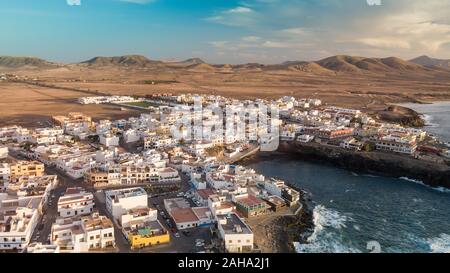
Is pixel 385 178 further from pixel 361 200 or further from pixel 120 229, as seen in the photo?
pixel 120 229

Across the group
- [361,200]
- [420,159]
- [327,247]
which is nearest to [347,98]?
[420,159]

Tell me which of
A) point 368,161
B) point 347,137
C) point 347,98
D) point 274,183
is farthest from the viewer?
point 347,98

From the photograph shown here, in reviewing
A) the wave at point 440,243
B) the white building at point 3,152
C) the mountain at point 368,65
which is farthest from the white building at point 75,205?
the mountain at point 368,65

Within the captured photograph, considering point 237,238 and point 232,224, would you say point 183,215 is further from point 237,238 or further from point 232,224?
point 237,238

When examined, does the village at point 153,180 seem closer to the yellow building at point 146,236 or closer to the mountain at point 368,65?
the yellow building at point 146,236

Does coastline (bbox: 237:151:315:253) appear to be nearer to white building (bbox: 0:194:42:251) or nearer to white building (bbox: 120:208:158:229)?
white building (bbox: 120:208:158:229)

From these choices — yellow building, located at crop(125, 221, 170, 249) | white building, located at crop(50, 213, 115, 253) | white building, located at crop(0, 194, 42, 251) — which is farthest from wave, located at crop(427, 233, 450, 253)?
white building, located at crop(0, 194, 42, 251)
